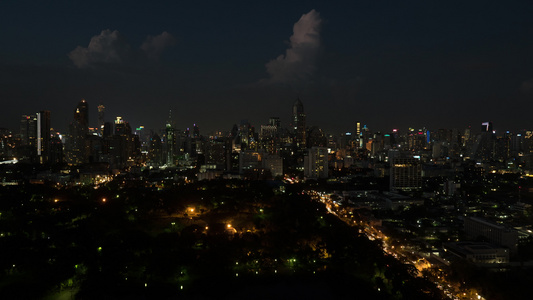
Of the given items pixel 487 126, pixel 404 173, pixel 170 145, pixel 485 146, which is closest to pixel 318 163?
pixel 404 173

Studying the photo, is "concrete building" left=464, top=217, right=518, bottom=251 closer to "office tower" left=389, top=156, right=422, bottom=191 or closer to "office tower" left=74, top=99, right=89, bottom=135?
"office tower" left=389, top=156, right=422, bottom=191

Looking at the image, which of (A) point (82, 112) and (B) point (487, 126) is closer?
(A) point (82, 112)

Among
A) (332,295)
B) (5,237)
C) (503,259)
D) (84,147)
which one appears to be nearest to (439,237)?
(503,259)

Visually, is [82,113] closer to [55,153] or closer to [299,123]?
[55,153]

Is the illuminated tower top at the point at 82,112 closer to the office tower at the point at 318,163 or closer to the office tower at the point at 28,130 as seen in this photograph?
the office tower at the point at 28,130

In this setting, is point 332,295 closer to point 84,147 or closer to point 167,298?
point 167,298
